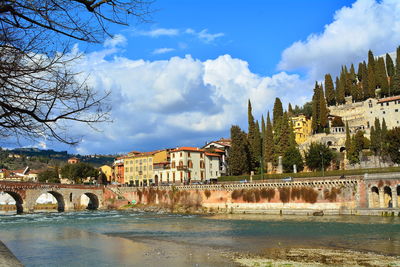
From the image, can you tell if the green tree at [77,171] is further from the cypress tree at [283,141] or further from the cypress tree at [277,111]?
the cypress tree at [283,141]

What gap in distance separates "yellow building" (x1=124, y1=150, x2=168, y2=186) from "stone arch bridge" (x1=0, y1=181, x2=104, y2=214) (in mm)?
10903

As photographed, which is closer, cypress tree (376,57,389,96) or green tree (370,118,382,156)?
green tree (370,118,382,156)

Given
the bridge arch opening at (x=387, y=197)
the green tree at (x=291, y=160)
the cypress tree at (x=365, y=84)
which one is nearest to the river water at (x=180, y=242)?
the bridge arch opening at (x=387, y=197)

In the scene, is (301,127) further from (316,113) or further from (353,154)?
(353,154)

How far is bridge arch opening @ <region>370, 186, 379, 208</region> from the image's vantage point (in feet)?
152

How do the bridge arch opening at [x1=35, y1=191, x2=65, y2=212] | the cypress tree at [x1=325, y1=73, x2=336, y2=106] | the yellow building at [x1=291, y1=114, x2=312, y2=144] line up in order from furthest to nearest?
the cypress tree at [x1=325, y1=73, x2=336, y2=106] < the yellow building at [x1=291, y1=114, x2=312, y2=144] < the bridge arch opening at [x1=35, y1=191, x2=65, y2=212]

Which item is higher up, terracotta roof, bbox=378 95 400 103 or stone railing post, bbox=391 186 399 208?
terracotta roof, bbox=378 95 400 103

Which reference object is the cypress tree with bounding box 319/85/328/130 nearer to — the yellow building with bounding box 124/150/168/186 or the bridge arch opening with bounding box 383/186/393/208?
the yellow building with bounding box 124/150/168/186

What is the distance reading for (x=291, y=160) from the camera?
6912cm

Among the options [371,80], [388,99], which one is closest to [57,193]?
[388,99]

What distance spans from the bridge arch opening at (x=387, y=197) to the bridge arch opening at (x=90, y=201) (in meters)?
55.3

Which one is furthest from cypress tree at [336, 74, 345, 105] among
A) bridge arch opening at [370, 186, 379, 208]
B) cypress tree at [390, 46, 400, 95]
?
bridge arch opening at [370, 186, 379, 208]

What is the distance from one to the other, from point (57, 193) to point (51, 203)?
66.5ft

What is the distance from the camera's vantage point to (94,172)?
10169cm
